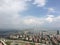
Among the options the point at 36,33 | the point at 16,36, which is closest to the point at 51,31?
the point at 36,33

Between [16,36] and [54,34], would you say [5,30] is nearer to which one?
[16,36]

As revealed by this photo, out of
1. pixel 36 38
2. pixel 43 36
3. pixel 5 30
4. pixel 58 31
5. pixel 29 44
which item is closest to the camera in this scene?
pixel 29 44

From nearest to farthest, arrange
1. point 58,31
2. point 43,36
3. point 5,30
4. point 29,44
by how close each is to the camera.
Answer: point 29,44 → point 5,30 → point 43,36 → point 58,31

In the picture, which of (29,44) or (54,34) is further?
(54,34)

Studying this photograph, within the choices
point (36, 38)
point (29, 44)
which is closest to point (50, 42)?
point (36, 38)

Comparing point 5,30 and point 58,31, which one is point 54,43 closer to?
point 58,31

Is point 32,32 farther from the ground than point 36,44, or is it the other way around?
point 32,32
